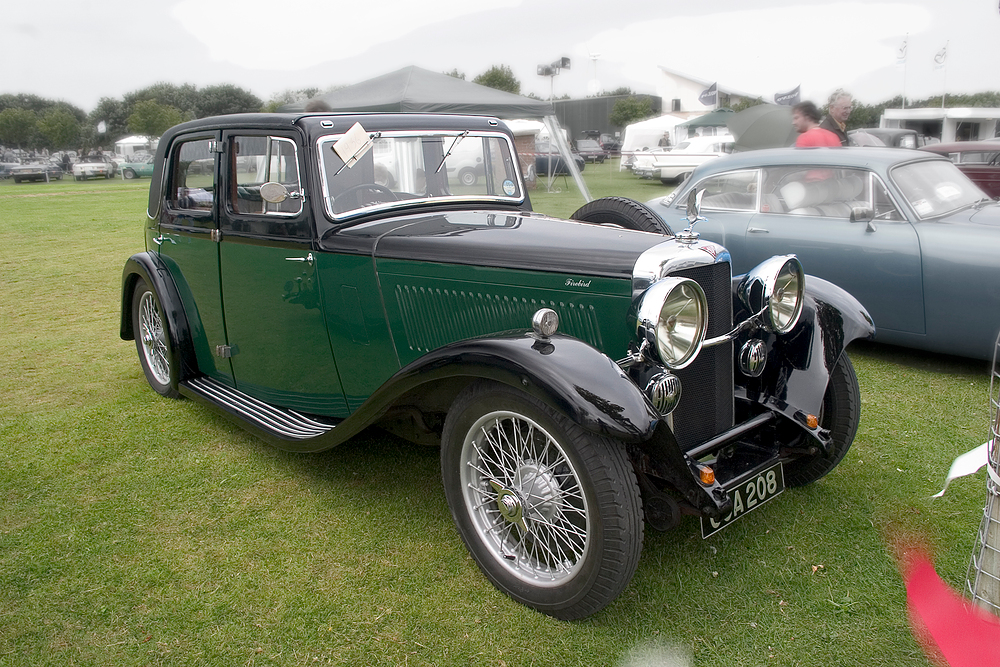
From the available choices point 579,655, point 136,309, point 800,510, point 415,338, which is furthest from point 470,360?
point 136,309

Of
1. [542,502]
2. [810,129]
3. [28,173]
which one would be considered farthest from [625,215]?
[28,173]

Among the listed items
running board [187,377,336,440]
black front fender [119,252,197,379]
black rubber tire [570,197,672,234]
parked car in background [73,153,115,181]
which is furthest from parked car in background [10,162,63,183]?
black rubber tire [570,197,672,234]

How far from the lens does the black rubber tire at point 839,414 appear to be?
10.0 feet

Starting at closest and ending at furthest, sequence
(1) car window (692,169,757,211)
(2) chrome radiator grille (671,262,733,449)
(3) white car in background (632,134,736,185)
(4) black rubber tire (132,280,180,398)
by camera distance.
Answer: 1. (2) chrome radiator grille (671,262,733,449)
2. (4) black rubber tire (132,280,180,398)
3. (1) car window (692,169,757,211)
4. (3) white car in background (632,134,736,185)

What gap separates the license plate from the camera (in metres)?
2.40

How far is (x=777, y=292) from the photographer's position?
2.91m

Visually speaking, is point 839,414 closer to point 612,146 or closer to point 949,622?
point 949,622

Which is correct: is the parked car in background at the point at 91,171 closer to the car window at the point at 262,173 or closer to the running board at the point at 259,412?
the running board at the point at 259,412

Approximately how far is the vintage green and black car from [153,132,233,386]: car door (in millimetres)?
18

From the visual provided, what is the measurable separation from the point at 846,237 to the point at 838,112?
2.22 metres

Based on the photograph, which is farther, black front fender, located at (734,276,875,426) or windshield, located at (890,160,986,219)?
windshield, located at (890,160,986,219)

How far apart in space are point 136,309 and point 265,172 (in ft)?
6.28

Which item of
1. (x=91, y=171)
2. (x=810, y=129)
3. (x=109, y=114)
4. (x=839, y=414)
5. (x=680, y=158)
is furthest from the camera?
(x=109, y=114)

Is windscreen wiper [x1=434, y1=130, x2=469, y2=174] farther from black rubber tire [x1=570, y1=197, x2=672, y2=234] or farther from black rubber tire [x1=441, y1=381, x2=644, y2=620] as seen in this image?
black rubber tire [x1=441, y1=381, x2=644, y2=620]
